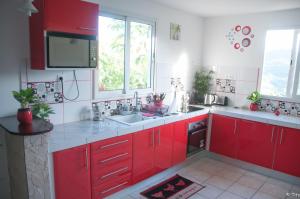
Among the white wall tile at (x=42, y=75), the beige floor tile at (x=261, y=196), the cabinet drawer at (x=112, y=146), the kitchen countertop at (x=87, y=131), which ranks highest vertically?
the white wall tile at (x=42, y=75)

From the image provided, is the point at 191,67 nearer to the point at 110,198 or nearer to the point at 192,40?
the point at 192,40

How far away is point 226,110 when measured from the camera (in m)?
3.46

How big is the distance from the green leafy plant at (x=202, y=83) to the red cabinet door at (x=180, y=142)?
971mm

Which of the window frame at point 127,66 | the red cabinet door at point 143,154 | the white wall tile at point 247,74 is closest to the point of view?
the red cabinet door at point 143,154

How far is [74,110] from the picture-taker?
2.47 m

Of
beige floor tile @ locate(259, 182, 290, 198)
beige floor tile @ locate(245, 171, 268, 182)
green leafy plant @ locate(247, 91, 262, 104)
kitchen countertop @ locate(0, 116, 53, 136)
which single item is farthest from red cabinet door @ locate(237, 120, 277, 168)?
kitchen countertop @ locate(0, 116, 53, 136)

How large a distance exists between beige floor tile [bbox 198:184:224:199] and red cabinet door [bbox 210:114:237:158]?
793mm

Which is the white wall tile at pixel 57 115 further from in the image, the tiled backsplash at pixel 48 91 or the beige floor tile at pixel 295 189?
the beige floor tile at pixel 295 189

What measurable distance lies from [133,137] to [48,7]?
142 cm

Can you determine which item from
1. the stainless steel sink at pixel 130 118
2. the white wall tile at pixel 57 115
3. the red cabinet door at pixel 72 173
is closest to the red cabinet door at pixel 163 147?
the stainless steel sink at pixel 130 118

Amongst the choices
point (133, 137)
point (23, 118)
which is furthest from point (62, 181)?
point (133, 137)

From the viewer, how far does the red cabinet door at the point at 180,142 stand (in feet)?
9.96

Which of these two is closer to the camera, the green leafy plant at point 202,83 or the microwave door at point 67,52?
the microwave door at point 67,52

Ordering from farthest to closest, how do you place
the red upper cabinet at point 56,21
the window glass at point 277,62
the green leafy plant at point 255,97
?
the green leafy plant at point 255,97 < the window glass at point 277,62 < the red upper cabinet at point 56,21
